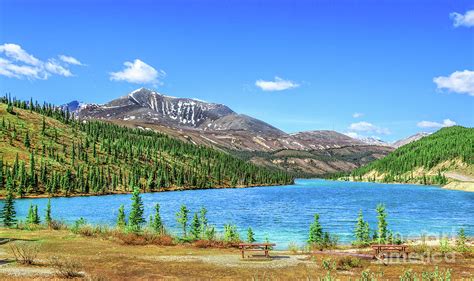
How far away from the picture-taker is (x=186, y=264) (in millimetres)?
34250

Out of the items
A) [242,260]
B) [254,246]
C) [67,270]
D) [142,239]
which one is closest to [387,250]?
[254,246]

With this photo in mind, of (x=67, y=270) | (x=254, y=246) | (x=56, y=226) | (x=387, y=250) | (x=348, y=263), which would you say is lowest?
(x=348, y=263)

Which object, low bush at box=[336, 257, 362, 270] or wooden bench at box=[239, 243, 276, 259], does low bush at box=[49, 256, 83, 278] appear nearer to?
wooden bench at box=[239, 243, 276, 259]

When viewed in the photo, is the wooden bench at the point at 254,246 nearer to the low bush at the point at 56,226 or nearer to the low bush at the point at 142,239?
the low bush at the point at 142,239

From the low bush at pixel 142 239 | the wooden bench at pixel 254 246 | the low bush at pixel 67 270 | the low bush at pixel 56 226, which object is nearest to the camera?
the low bush at pixel 67 270

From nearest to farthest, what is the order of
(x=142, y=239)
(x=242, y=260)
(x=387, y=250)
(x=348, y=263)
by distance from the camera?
(x=348, y=263) → (x=242, y=260) → (x=387, y=250) → (x=142, y=239)

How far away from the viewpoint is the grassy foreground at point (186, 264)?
97.0ft

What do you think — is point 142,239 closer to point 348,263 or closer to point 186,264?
point 186,264

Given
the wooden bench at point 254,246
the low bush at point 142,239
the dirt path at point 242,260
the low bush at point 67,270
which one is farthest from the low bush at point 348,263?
the low bush at point 67,270

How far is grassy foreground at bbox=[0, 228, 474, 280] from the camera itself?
97.0 feet

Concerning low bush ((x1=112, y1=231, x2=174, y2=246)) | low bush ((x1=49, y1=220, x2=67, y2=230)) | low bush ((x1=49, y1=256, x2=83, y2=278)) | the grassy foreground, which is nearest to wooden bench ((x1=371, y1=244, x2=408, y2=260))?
the grassy foreground

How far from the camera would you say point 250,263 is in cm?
3550

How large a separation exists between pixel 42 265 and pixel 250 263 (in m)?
15.0

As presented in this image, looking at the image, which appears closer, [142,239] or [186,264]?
[186,264]
